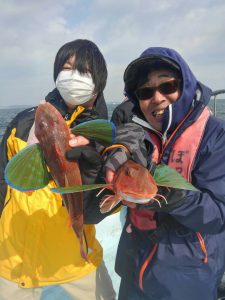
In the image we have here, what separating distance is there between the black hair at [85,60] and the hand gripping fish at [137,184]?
1516 mm

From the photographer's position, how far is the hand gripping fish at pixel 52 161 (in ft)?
7.44

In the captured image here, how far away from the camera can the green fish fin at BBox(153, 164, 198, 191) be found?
1910mm

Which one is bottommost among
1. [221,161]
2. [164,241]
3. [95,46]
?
[164,241]

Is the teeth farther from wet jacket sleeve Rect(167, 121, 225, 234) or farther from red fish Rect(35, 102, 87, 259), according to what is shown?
red fish Rect(35, 102, 87, 259)

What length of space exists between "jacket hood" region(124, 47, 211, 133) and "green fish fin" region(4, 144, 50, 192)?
3.74 feet

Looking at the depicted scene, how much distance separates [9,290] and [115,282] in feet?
8.32

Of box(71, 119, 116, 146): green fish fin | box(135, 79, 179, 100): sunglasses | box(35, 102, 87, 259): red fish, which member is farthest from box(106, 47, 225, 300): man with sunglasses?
box(35, 102, 87, 259): red fish

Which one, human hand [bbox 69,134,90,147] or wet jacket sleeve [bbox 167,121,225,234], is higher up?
human hand [bbox 69,134,90,147]

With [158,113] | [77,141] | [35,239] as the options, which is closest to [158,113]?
[158,113]

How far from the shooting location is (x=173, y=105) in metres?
→ 2.51

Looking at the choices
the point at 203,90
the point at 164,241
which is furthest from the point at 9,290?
the point at 203,90

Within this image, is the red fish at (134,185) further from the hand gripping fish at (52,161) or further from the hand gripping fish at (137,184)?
the hand gripping fish at (52,161)

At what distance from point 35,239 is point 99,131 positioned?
1340 millimetres

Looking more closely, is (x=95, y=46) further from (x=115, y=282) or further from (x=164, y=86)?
(x=115, y=282)
